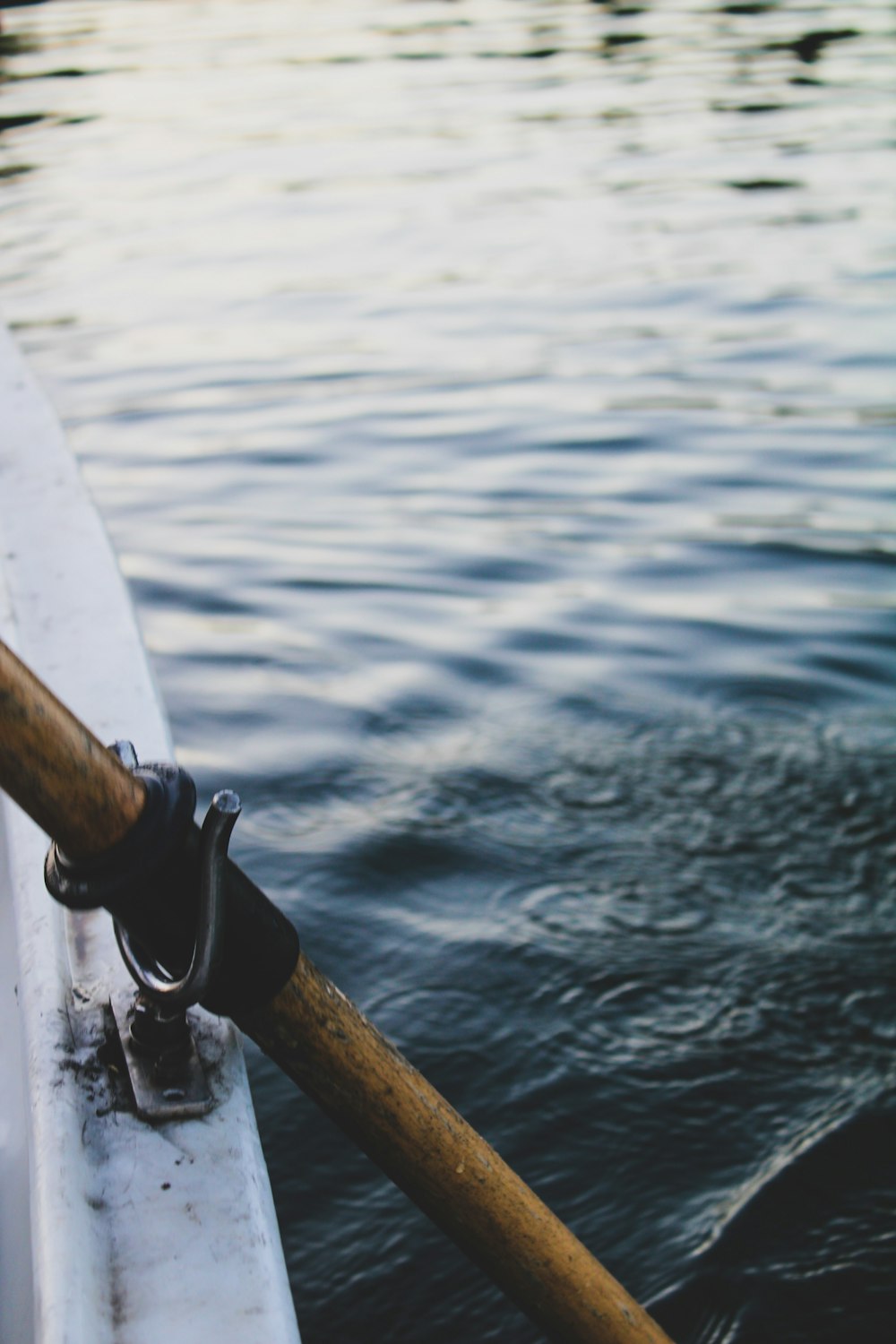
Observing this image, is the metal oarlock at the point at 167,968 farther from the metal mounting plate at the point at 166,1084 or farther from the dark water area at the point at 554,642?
the dark water area at the point at 554,642

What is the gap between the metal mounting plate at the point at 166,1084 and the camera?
1194 mm

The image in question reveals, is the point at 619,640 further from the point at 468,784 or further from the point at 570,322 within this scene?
the point at 570,322

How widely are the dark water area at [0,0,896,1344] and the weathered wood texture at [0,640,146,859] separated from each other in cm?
123

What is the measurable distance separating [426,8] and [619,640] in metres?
18.4

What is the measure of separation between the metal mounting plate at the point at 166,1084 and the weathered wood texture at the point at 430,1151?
0.10 meters

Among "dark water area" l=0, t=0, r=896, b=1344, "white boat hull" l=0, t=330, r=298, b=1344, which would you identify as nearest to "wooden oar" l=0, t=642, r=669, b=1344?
"white boat hull" l=0, t=330, r=298, b=1344

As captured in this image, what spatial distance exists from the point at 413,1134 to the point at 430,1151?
0.02 metres

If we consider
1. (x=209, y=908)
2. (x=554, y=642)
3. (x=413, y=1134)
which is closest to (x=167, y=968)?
(x=209, y=908)

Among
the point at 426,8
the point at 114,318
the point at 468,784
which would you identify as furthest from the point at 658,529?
the point at 426,8

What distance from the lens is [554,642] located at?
3.80 m

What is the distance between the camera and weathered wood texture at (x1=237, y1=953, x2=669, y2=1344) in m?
1.12

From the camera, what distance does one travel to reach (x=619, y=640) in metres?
3.80

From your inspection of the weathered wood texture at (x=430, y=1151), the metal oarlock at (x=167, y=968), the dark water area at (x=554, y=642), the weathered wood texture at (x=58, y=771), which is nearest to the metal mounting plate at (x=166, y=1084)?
the metal oarlock at (x=167, y=968)

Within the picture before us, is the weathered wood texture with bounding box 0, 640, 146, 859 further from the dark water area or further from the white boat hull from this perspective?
the dark water area
